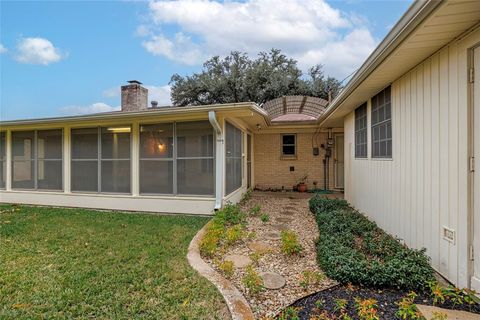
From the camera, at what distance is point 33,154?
7219mm

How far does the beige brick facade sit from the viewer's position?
32.1 ft

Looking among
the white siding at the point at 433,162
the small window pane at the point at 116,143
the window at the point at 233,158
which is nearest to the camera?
the white siding at the point at 433,162

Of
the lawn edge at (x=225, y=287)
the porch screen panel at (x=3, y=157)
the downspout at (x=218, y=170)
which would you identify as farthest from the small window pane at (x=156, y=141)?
the porch screen panel at (x=3, y=157)

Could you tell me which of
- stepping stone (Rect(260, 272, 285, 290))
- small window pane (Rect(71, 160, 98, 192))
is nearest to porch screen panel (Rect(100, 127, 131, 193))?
small window pane (Rect(71, 160, 98, 192))

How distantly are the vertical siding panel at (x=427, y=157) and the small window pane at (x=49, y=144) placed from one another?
314 inches

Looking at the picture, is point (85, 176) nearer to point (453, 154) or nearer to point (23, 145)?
point (23, 145)

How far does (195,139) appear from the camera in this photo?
19.0 ft

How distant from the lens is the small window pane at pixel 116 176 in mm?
6270

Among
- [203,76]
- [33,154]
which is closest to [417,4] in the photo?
[33,154]

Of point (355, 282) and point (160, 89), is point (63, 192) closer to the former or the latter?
point (355, 282)

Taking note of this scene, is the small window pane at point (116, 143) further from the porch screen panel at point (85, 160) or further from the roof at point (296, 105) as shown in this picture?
the roof at point (296, 105)

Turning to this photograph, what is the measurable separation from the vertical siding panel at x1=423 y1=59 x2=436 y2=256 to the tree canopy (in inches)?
575

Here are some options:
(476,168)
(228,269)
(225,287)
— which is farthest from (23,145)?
(476,168)

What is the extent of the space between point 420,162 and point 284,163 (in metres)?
6.86
